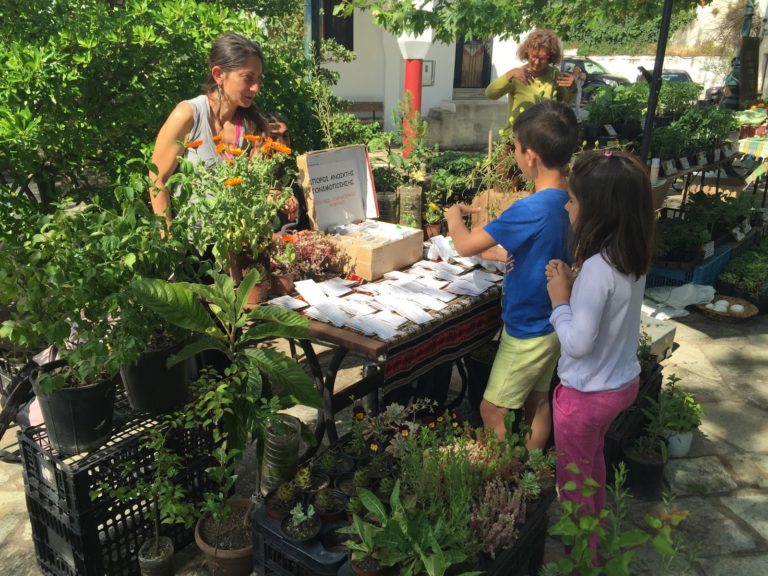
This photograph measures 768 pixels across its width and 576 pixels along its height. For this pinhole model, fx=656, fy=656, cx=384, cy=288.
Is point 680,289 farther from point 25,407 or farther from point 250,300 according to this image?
point 25,407

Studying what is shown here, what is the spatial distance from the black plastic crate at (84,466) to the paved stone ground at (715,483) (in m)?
0.60

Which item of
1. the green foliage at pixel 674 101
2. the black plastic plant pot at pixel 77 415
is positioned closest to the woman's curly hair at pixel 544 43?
the green foliage at pixel 674 101

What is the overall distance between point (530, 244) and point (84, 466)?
1.95 meters

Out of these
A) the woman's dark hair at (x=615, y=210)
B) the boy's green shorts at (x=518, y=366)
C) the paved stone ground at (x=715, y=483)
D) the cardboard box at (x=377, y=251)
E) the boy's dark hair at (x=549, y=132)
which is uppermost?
the boy's dark hair at (x=549, y=132)

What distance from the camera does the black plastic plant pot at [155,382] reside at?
256 cm

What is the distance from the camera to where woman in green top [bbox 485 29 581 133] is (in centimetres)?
543

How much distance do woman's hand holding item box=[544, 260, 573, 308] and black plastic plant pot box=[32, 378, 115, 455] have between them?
172 centimetres

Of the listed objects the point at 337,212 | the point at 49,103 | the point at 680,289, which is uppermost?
the point at 49,103

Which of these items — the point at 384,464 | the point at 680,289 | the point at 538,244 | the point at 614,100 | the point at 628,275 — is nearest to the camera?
the point at 628,275

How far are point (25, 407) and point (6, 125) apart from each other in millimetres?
1504

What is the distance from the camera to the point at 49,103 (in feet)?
12.5

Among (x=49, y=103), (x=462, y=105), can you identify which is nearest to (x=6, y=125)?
(x=49, y=103)

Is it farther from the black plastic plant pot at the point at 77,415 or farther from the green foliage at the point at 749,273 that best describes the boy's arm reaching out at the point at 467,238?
the green foliage at the point at 749,273

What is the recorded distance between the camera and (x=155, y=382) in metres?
2.62
